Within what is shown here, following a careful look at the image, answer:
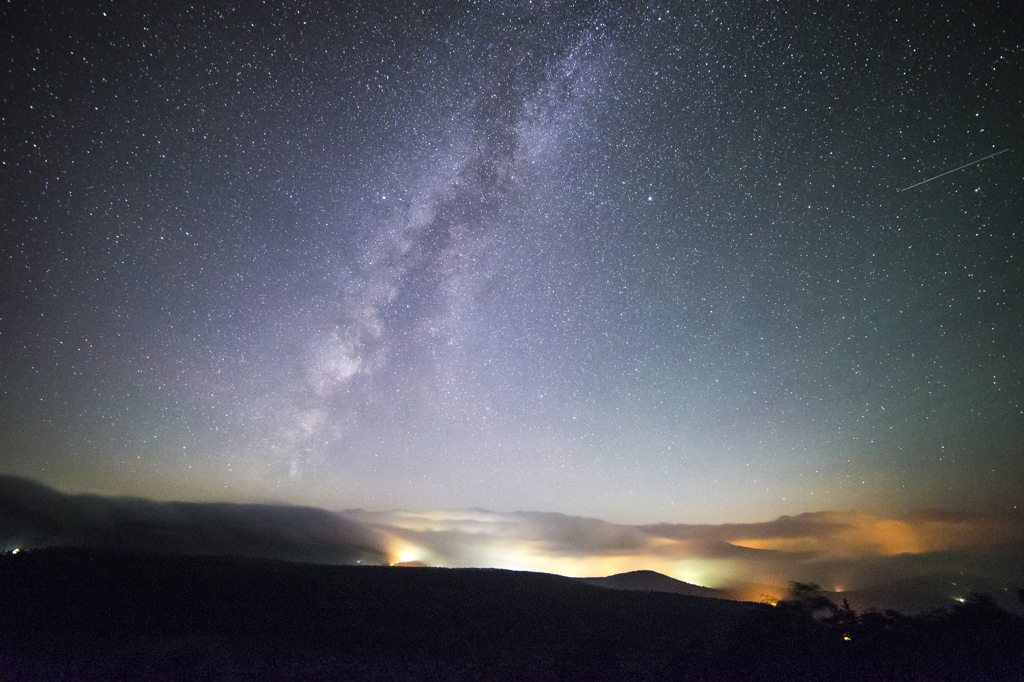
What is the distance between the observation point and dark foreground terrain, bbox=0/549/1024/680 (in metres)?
11.3

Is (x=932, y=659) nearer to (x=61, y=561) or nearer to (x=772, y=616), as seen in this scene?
(x=772, y=616)

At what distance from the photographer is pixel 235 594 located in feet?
55.0

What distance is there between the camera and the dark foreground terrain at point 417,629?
11.3m

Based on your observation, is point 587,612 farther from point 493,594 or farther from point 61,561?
point 61,561

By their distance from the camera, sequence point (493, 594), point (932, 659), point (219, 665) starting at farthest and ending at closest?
point (493, 594), point (932, 659), point (219, 665)

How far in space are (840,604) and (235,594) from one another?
24.7 m

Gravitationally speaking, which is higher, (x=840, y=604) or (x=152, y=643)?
(x=840, y=604)

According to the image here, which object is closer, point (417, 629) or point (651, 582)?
point (417, 629)

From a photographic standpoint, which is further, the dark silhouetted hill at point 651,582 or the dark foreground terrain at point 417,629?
the dark silhouetted hill at point 651,582

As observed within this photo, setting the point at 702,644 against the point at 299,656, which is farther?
the point at 702,644

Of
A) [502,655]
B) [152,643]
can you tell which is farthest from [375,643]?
[152,643]

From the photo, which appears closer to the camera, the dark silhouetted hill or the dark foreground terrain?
the dark foreground terrain

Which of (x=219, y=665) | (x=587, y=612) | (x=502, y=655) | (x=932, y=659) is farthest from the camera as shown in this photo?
(x=587, y=612)

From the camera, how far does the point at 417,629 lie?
1511cm
